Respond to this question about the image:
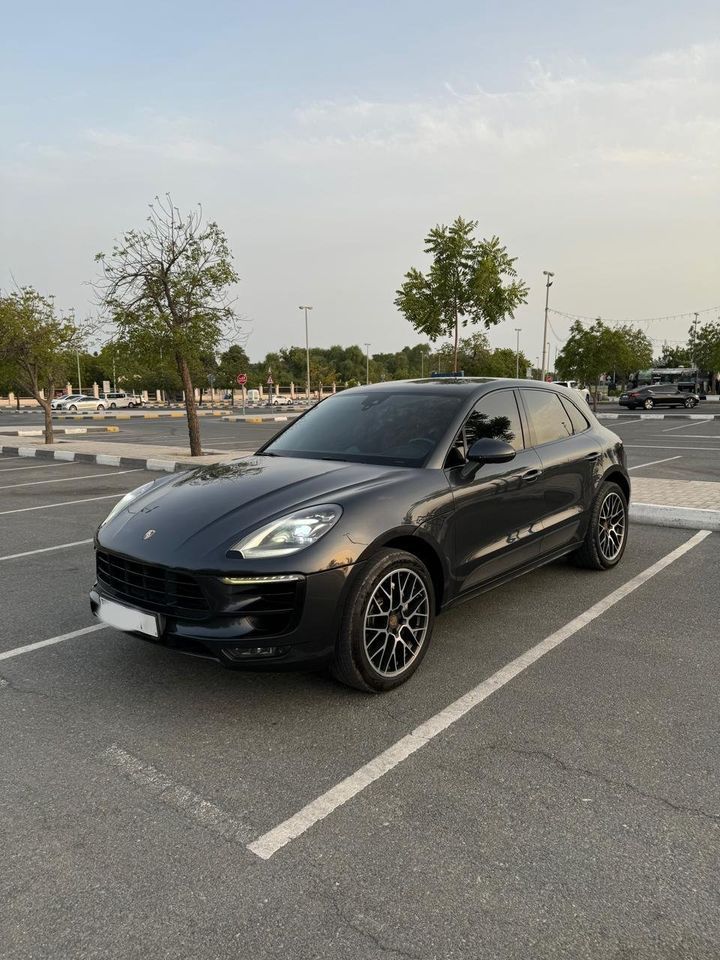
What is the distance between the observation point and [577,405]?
5.69 metres

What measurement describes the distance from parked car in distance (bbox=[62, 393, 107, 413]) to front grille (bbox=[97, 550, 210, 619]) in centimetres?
5553

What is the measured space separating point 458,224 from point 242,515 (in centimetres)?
1782

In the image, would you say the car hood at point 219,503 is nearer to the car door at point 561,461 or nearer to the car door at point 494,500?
the car door at point 494,500

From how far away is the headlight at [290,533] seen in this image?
3184 millimetres

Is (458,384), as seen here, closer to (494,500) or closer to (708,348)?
(494,500)

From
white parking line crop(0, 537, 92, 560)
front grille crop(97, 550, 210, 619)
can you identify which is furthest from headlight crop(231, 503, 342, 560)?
white parking line crop(0, 537, 92, 560)

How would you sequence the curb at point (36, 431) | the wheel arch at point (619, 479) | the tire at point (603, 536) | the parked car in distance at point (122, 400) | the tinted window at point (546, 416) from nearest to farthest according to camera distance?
the tinted window at point (546, 416), the tire at point (603, 536), the wheel arch at point (619, 479), the curb at point (36, 431), the parked car in distance at point (122, 400)

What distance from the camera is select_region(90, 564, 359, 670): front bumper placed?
3111 millimetres

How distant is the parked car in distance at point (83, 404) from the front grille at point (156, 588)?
55.5 metres

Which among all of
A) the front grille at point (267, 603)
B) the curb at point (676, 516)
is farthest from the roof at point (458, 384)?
the curb at point (676, 516)

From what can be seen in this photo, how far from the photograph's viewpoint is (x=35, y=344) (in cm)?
1852

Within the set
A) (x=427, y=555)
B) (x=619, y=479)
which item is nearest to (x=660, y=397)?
(x=619, y=479)

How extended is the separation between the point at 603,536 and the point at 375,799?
11.9ft

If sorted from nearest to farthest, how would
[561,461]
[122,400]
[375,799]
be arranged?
1. [375,799]
2. [561,461]
3. [122,400]
